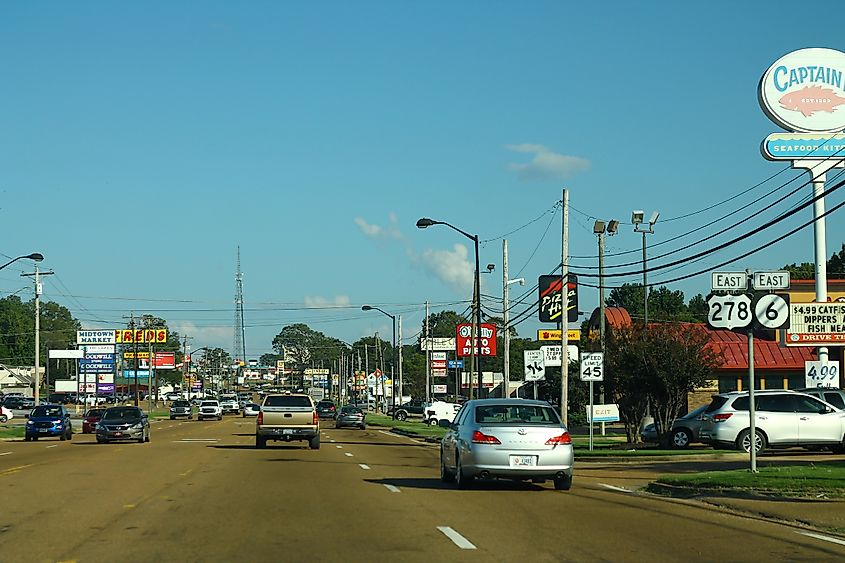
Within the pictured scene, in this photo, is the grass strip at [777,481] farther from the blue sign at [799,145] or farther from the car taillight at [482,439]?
the blue sign at [799,145]

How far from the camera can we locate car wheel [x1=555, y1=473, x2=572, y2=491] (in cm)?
2013

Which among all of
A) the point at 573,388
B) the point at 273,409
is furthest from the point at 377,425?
the point at 273,409

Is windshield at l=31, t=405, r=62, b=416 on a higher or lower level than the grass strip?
lower

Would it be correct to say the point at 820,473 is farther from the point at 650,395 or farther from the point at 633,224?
the point at 633,224

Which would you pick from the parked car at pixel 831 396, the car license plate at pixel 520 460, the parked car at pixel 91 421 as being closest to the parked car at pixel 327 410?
the parked car at pixel 91 421

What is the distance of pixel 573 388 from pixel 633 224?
34.4ft

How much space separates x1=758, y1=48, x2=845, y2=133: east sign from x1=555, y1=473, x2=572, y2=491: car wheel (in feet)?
80.1

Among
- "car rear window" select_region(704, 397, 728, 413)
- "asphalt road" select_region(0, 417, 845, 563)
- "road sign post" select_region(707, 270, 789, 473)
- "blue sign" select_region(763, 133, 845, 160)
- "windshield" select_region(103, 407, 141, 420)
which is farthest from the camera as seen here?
"windshield" select_region(103, 407, 141, 420)

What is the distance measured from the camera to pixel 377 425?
8012 cm

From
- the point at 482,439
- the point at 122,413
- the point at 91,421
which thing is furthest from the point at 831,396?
the point at 91,421

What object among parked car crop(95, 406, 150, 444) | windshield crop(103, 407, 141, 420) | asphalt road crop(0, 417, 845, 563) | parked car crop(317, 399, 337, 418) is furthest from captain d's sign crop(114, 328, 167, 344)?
asphalt road crop(0, 417, 845, 563)

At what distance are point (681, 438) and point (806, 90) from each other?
48.9 feet

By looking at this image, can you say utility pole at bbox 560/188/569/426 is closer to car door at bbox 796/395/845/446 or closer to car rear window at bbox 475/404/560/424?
car door at bbox 796/395/845/446

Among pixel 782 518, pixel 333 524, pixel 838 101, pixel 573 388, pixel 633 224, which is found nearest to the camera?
pixel 333 524
